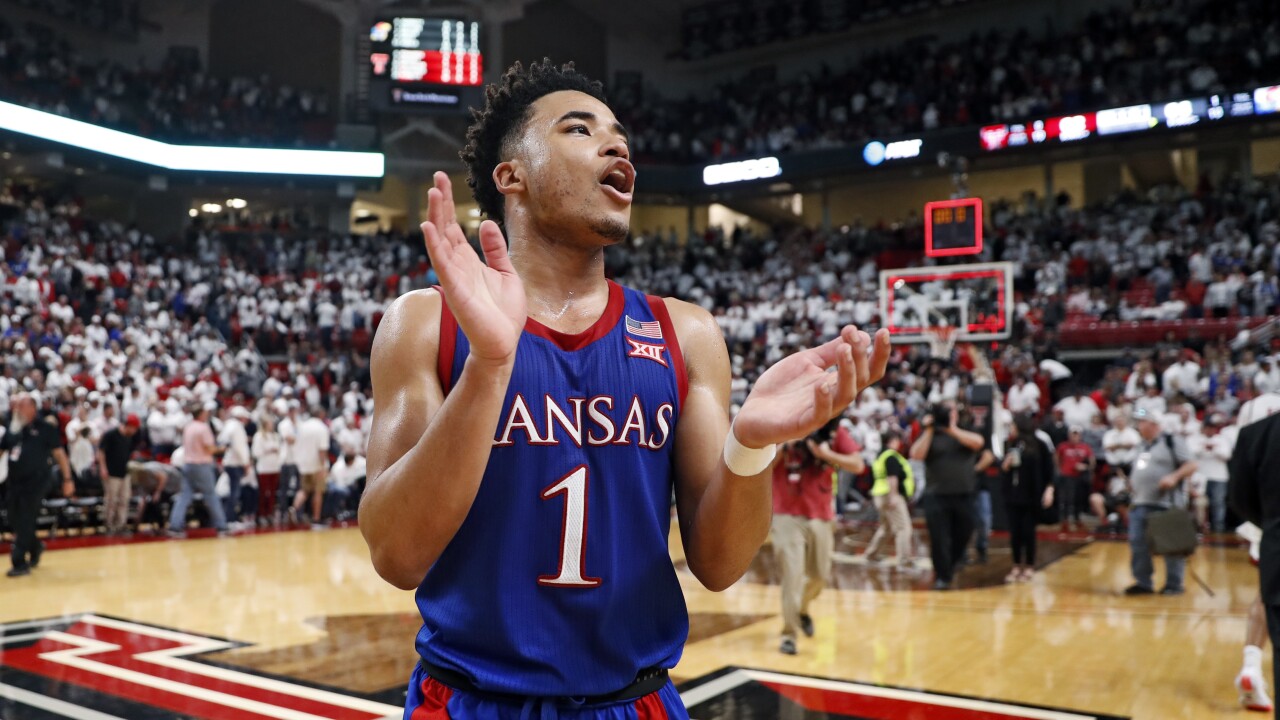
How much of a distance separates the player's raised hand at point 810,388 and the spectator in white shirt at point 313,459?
13.8m

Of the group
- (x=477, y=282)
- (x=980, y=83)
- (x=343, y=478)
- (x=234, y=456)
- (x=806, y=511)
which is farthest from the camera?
(x=980, y=83)

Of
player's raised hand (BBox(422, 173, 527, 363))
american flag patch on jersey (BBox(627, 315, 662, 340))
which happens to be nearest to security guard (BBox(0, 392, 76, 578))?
american flag patch on jersey (BBox(627, 315, 662, 340))

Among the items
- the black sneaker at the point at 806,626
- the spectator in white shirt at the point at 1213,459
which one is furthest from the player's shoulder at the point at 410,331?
the spectator in white shirt at the point at 1213,459

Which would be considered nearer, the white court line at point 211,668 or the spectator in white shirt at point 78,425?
the white court line at point 211,668

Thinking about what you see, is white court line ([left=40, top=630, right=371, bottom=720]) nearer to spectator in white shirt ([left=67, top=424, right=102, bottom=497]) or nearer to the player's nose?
the player's nose

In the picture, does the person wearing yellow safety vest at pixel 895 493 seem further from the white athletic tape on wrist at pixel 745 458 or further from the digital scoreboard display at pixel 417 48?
the digital scoreboard display at pixel 417 48

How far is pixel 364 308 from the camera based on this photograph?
23281 millimetres

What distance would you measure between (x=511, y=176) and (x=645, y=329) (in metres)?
0.45

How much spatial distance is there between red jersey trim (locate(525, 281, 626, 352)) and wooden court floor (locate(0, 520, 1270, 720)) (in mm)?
3820

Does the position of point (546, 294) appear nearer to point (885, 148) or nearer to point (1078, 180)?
point (885, 148)

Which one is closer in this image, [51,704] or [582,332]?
[582,332]

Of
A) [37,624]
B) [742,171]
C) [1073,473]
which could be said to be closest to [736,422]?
[37,624]

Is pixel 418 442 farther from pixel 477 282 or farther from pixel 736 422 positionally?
pixel 736 422

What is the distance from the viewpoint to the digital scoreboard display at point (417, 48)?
27828mm
